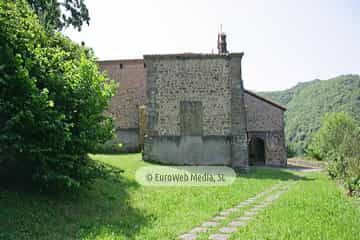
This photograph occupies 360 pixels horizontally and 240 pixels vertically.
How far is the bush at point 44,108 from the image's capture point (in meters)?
6.03

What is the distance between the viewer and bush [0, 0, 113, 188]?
6.03 m

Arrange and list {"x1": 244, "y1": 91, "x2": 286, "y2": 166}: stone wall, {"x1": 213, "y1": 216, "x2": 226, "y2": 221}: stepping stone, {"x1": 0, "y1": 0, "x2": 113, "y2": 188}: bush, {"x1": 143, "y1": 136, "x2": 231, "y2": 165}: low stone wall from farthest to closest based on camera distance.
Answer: {"x1": 244, "y1": 91, "x2": 286, "y2": 166}: stone wall → {"x1": 143, "y1": 136, "x2": 231, "y2": 165}: low stone wall → {"x1": 213, "y1": 216, "x2": 226, "y2": 221}: stepping stone → {"x1": 0, "y1": 0, "x2": 113, "y2": 188}: bush

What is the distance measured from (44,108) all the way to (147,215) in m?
2.86

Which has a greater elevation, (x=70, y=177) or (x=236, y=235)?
(x=70, y=177)

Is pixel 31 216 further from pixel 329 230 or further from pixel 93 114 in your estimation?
pixel 329 230

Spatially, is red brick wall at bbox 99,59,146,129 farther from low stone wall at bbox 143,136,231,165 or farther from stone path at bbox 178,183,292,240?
stone path at bbox 178,183,292,240

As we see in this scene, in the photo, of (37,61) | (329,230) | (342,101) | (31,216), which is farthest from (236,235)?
(342,101)

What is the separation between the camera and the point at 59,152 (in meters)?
6.63

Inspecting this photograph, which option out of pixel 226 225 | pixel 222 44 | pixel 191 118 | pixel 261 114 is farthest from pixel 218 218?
pixel 261 114

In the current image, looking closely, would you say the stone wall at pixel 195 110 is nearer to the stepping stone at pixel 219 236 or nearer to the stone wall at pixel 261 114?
the stone wall at pixel 261 114

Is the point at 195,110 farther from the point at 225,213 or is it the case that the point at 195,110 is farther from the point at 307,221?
the point at 307,221

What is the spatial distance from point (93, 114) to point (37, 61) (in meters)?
1.48

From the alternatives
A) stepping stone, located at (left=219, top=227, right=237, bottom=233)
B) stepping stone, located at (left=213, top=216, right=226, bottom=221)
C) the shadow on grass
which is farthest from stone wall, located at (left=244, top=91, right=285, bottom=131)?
stepping stone, located at (left=219, top=227, right=237, bottom=233)

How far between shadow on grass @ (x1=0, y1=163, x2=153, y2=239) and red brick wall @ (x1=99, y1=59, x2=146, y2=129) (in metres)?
17.5
